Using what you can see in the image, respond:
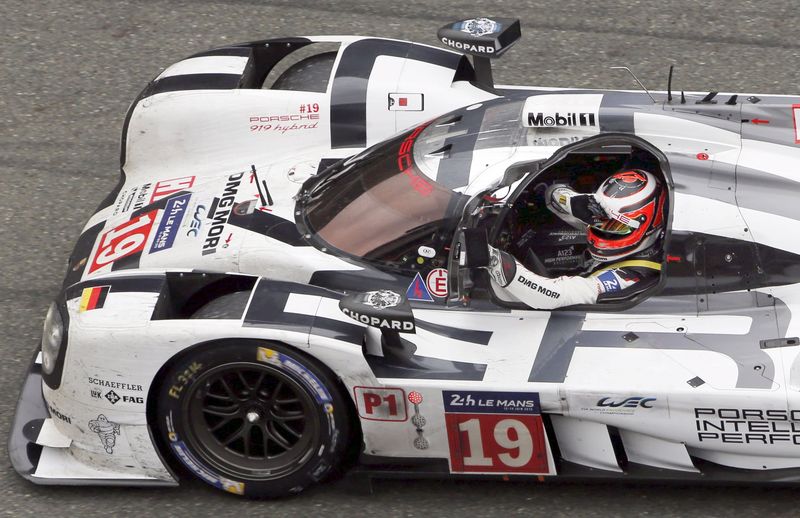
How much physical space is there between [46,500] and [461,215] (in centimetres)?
218

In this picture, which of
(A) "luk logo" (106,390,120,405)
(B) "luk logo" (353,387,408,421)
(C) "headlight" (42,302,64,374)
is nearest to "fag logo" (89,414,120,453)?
(A) "luk logo" (106,390,120,405)

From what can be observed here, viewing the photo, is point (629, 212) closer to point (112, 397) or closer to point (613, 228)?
point (613, 228)

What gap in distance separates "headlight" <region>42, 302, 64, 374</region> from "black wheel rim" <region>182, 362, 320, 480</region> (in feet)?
2.01

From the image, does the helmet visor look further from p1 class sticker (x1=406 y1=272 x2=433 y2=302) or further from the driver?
p1 class sticker (x1=406 y1=272 x2=433 y2=302)

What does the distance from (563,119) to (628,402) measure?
1.42 meters

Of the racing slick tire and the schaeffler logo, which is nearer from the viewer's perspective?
the racing slick tire

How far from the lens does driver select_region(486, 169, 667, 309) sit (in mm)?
5211

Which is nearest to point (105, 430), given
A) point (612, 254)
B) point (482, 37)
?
point (612, 254)

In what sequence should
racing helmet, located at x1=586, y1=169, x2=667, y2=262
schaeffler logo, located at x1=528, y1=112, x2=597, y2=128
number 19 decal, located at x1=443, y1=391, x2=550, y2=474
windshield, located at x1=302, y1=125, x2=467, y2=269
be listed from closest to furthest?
1. number 19 decal, located at x1=443, y1=391, x2=550, y2=474
2. racing helmet, located at x1=586, y1=169, x2=667, y2=262
3. windshield, located at x1=302, y1=125, x2=467, y2=269
4. schaeffler logo, located at x1=528, y1=112, x2=597, y2=128

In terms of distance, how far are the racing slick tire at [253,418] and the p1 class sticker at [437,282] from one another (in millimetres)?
668

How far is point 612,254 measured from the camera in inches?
213

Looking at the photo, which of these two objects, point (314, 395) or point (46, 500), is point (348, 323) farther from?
point (46, 500)

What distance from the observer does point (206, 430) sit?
5.16 meters

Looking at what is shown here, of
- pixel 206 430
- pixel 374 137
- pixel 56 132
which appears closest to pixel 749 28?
pixel 374 137
